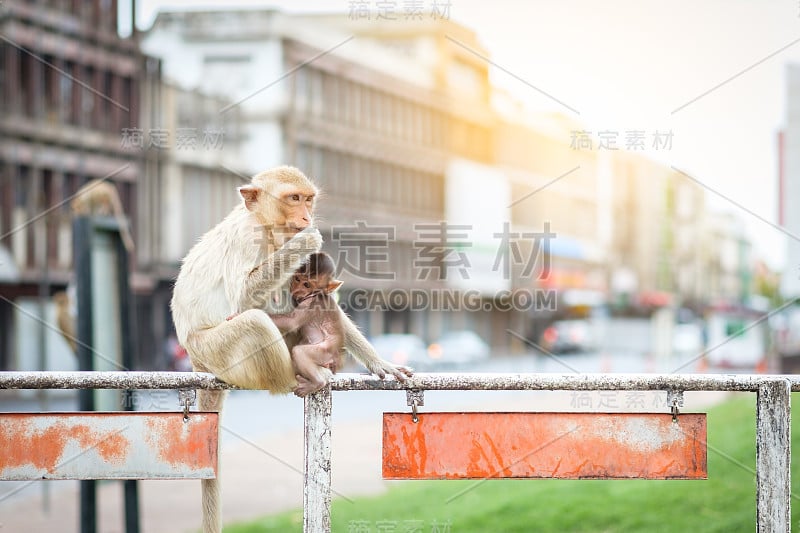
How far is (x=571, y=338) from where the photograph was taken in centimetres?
4831

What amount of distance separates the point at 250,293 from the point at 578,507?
454 cm

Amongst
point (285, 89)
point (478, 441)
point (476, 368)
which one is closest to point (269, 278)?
point (478, 441)

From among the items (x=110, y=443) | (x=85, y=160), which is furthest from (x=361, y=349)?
(x=85, y=160)

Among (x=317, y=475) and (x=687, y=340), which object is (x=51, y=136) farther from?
(x=687, y=340)

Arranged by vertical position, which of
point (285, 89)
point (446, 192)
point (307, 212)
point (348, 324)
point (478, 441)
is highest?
point (285, 89)

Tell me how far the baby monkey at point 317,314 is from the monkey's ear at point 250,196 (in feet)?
1.61

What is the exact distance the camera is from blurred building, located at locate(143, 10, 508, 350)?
32.8m

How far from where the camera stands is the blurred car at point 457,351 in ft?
118

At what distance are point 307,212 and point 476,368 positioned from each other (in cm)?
3546

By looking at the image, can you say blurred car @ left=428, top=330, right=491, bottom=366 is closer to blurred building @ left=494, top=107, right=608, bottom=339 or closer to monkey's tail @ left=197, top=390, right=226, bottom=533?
blurred building @ left=494, top=107, right=608, bottom=339

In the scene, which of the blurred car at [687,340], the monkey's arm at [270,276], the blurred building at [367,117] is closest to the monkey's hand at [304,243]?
the monkey's arm at [270,276]

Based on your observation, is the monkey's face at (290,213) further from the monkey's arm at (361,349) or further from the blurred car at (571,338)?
the blurred car at (571,338)

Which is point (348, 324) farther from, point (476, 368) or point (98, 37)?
point (476, 368)

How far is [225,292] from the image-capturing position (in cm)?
441
